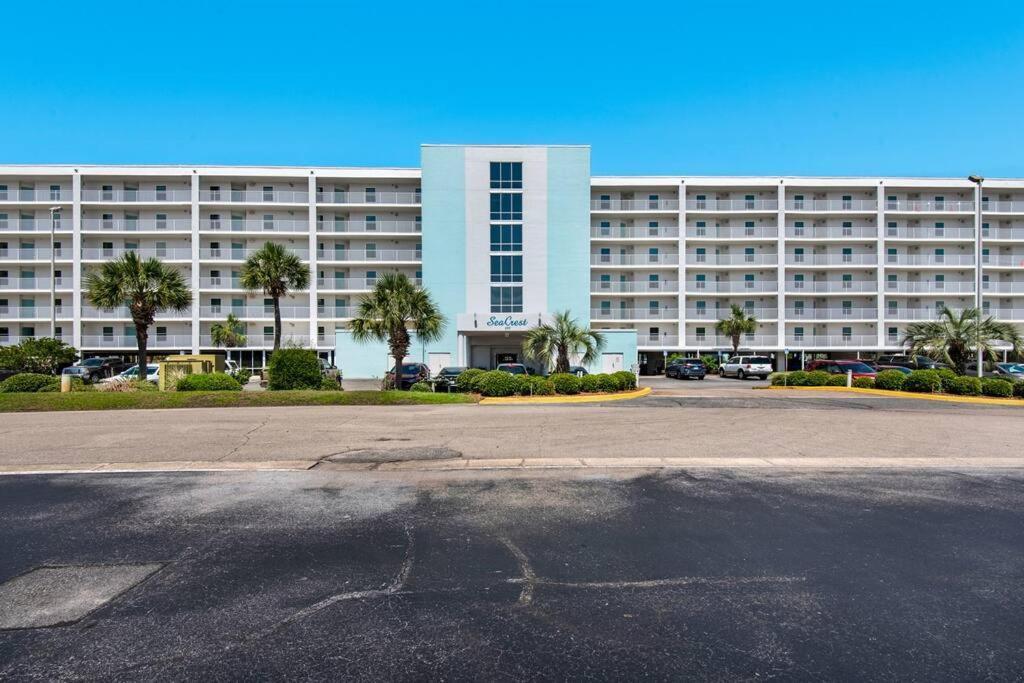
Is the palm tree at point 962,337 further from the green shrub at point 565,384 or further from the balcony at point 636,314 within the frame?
the balcony at point 636,314

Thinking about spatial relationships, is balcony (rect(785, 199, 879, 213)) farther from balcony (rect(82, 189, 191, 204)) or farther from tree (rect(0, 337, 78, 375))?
tree (rect(0, 337, 78, 375))

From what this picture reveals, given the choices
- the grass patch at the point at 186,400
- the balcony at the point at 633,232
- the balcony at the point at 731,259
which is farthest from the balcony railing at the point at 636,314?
the grass patch at the point at 186,400

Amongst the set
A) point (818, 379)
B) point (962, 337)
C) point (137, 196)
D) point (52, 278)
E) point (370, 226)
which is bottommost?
point (818, 379)

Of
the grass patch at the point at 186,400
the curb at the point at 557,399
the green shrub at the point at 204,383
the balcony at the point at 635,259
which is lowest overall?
the curb at the point at 557,399

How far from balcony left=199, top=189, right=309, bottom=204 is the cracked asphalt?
46.5m

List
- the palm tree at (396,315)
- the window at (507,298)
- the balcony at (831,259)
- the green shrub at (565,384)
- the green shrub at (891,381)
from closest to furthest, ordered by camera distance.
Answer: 1. the green shrub at (565,384)
2. the palm tree at (396,315)
3. the green shrub at (891,381)
4. the window at (507,298)
5. the balcony at (831,259)

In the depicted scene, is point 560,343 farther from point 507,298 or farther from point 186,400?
point 507,298

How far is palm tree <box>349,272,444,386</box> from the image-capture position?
24.8 metres

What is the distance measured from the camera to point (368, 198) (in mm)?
49875

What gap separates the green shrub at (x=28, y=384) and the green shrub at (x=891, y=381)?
34.8m

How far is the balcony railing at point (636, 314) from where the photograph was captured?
51.2 meters

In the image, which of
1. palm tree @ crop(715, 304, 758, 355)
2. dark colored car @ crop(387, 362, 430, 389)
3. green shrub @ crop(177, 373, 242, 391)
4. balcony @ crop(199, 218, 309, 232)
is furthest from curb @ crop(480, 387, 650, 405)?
balcony @ crop(199, 218, 309, 232)

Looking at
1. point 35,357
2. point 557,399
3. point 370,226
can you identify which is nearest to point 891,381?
point 557,399

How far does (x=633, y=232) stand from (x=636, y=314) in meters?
7.37
